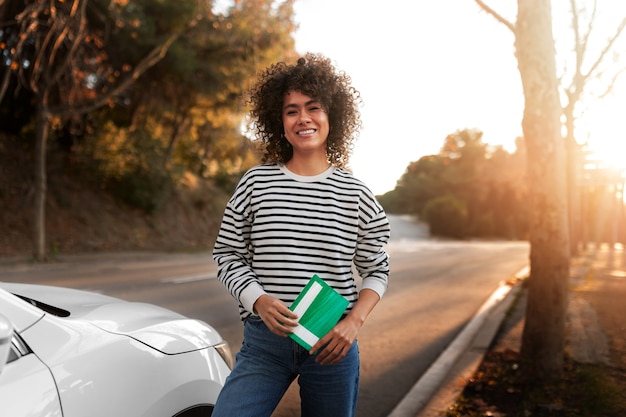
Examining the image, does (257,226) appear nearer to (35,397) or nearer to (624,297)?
(35,397)

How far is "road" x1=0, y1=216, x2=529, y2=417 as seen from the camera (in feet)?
18.3

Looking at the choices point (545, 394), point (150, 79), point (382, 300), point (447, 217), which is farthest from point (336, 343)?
point (447, 217)

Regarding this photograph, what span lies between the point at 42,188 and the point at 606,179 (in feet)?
88.3

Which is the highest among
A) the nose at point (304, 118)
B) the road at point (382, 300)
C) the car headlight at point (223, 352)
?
the nose at point (304, 118)

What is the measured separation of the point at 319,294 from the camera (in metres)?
1.80

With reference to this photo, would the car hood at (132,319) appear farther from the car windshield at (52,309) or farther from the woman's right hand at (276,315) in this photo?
the woman's right hand at (276,315)

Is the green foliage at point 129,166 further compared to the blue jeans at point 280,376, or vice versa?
the green foliage at point 129,166

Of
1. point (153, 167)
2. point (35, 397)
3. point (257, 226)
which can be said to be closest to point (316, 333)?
point (257, 226)

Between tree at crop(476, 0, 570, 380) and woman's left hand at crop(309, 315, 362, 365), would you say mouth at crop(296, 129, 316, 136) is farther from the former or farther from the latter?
tree at crop(476, 0, 570, 380)

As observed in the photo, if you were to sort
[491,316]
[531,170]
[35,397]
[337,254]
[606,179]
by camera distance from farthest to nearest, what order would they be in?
1. [606,179]
2. [491,316]
3. [531,170]
4. [337,254]
5. [35,397]

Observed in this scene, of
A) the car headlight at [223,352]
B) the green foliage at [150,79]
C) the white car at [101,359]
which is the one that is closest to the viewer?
the white car at [101,359]

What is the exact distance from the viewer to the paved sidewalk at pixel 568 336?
4.58 metres

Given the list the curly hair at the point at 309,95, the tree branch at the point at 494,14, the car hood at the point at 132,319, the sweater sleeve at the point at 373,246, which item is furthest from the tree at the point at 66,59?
the sweater sleeve at the point at 373,246

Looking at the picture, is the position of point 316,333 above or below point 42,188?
below
